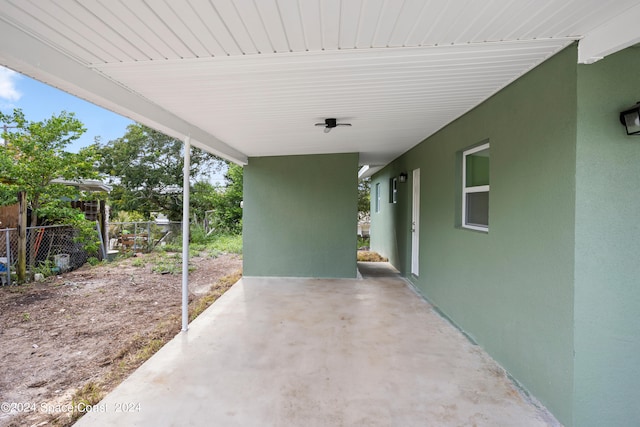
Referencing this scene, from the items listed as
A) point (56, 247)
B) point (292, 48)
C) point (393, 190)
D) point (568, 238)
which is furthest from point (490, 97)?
point (56, 247)

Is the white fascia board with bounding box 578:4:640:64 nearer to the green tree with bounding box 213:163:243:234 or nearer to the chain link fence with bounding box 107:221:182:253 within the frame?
the chain link fence with bounding box 107:221:182:253

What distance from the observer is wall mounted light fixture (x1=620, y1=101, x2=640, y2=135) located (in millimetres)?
1819

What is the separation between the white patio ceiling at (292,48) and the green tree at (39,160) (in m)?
5.38

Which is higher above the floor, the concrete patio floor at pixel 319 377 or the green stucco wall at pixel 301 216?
the green stucco wall at pixel 301 216

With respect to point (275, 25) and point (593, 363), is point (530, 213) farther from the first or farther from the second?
point (275, 25)

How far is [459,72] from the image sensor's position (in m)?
2.42

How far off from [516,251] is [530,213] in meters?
0.37

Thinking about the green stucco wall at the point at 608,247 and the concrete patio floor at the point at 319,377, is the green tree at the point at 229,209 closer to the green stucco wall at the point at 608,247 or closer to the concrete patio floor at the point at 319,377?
the concrete patio floor at the point at 319,377

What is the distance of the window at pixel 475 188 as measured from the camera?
3.40 metres

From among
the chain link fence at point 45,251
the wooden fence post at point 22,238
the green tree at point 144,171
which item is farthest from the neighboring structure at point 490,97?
the green tree at point 144,171

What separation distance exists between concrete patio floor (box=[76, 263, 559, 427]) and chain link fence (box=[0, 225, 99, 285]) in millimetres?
4516

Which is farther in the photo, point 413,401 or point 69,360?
point 69,360

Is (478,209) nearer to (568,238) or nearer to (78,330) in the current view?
(568,238)

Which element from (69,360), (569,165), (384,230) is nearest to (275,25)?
(569,165)
